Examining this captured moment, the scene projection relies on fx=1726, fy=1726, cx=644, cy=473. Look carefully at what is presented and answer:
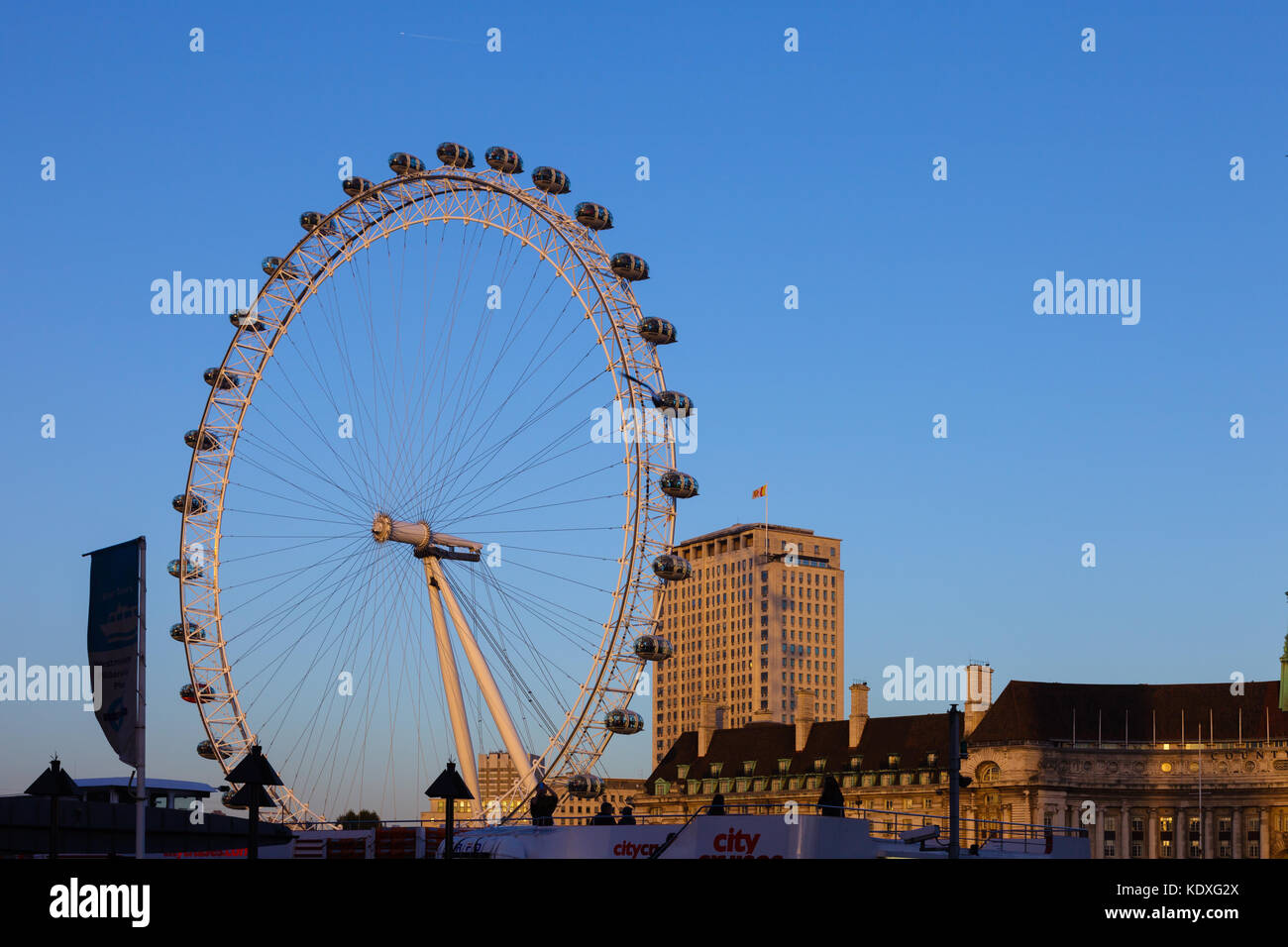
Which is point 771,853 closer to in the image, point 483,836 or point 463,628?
point 483,836

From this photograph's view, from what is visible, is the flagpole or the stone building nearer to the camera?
the flagpole

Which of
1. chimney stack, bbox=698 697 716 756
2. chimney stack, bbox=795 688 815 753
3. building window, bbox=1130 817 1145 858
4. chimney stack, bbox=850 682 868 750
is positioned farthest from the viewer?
chimney stack, bbox=698 697 716 756

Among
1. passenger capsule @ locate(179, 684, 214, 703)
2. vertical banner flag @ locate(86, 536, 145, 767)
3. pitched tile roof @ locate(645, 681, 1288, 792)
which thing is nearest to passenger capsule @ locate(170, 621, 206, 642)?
passenger capsule @ locate(179, 684, 214, 703)

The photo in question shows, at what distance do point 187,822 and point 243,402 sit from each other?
908 inches

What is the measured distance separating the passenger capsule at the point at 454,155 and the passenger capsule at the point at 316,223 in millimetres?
6854

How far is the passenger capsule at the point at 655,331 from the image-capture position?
6419cm

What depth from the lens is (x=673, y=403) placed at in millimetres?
64188

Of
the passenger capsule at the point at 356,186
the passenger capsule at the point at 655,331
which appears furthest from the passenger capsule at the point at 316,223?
the passenger capsule at the point at 655,331

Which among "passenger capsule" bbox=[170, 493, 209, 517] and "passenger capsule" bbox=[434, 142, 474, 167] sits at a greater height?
"passenger capsule" bbox=[434, 142, 474, 167]

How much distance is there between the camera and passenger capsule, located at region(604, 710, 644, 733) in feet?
200

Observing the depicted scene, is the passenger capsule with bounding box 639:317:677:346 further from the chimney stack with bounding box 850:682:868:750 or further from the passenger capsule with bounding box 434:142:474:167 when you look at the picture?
the chimney stack with bounding box 850:682:868:750

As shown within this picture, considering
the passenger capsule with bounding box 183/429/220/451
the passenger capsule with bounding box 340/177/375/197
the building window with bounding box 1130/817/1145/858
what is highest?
the passenger capsule with bounding box 340/177/375/197

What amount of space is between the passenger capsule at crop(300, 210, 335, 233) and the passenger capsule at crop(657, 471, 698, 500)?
63.3 feet
